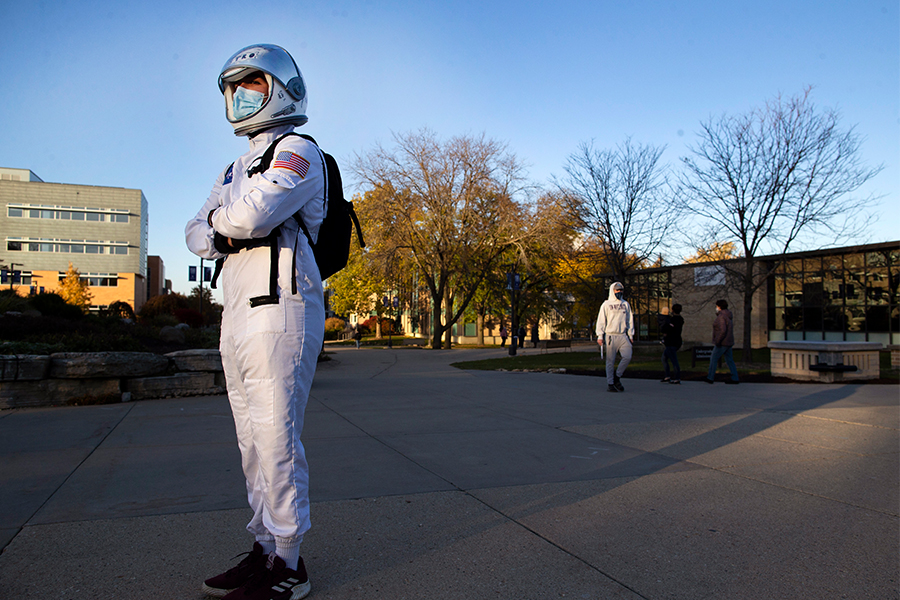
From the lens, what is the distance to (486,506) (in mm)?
3604

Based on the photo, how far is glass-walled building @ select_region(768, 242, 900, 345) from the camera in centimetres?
2623

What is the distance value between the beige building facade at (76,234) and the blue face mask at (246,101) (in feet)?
292

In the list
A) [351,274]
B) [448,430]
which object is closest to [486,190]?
[351,274]

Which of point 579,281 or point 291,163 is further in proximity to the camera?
point 579,281

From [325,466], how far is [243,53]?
3.12m

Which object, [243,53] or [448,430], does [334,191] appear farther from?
[448,430]

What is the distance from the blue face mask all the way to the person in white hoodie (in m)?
8.09

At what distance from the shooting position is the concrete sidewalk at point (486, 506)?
8.42 feet

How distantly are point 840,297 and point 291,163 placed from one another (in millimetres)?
32314

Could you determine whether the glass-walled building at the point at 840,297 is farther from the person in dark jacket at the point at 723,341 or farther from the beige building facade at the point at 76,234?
the beige building facade at the point at 76,234

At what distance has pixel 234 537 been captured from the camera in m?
3.06

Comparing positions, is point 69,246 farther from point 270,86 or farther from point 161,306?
point 270,86

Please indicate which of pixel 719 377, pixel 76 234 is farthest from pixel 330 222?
pixel 76 234

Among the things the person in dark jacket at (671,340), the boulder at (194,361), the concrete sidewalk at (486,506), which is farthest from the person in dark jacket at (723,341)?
the boulder at (194,361)
